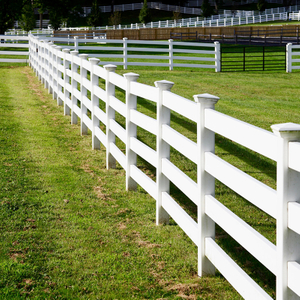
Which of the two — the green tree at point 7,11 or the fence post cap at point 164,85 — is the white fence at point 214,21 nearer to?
the green tree at point 7,11

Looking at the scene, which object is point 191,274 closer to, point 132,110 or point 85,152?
point 132,110

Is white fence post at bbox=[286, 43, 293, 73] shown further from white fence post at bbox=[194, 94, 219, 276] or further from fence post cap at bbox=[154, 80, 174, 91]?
white fence post at bbox=[194, 94, 219, 276]

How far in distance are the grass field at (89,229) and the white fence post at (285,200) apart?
98cm

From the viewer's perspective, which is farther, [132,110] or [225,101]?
[225,101]

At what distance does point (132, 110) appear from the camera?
20.6ft

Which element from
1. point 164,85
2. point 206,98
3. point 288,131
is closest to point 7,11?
point 164,85

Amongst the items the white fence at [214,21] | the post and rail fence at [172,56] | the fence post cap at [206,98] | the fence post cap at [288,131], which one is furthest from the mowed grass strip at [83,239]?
the white fence at [214,21]

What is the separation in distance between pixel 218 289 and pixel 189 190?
0.95 metres

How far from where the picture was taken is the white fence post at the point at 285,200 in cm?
257

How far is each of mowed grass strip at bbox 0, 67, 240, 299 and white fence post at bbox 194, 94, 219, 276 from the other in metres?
0.15

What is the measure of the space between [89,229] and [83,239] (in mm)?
272

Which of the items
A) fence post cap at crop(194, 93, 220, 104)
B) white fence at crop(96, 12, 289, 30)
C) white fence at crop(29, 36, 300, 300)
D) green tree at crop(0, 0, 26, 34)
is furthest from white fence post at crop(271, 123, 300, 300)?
white fence at crop(96, 12, 289, 30)

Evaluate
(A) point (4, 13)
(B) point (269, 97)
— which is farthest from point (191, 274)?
(A) point (4, 13)

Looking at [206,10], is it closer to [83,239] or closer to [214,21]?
[214,21]
